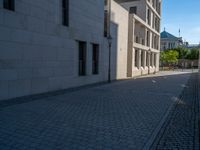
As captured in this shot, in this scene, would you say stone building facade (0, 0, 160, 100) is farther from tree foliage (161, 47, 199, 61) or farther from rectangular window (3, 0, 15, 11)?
tree foliage (161, 47, 199, 61)

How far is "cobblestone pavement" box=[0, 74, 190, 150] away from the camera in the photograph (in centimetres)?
460

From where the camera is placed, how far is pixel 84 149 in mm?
4336

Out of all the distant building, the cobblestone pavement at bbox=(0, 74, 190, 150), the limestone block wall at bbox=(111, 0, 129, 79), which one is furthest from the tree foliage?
the cobblestone pavement at bbox=(0, 74, 190, 150)

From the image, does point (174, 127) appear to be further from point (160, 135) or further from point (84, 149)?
point (84, 149)

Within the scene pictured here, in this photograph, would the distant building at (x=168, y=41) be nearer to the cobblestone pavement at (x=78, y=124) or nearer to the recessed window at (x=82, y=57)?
the recessed window at (x=82, y=57)

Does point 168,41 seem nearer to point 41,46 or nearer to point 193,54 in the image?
point 193,54

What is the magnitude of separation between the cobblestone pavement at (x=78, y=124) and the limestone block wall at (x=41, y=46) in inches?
57.0

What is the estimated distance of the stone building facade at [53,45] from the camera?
30.3ft

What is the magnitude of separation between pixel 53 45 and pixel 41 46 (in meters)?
1.02

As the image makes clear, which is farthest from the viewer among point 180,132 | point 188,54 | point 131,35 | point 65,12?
point 188,54

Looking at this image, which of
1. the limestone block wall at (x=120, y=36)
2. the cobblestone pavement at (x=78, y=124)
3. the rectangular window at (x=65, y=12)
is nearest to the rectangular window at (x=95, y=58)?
the limestone block wall at (x=120, y=36)

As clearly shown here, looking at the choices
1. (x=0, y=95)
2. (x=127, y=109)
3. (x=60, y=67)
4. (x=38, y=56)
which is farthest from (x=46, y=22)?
(x=127, y=109)

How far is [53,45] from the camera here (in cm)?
1191

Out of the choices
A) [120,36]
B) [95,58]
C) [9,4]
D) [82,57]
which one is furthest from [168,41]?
[9,4]
